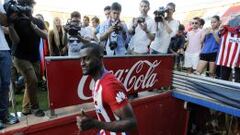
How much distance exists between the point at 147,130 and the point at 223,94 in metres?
1.63

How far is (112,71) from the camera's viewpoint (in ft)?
16.3

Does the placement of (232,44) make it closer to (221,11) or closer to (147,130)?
(147,130)

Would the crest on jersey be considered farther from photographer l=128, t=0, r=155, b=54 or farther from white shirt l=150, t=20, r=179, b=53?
white shirt l=150, t=20, r=179, b=53

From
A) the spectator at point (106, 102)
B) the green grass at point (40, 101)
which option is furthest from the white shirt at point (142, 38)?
the spectator at point (106, 102)

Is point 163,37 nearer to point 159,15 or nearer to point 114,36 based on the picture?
point 159,15

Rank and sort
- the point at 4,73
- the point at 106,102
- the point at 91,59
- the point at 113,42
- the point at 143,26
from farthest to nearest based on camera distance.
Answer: the point at 143,26 → the point at 113,42 → the point at 4,73 → the point at 91,59 → the point at 106,102

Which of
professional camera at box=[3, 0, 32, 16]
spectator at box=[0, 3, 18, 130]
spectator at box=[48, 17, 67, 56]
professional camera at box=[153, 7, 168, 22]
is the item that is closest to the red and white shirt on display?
spectator at box=[0, 3, 18, 130]

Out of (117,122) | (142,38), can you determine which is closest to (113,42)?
(142,38)

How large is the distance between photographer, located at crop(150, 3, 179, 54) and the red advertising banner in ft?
0.82

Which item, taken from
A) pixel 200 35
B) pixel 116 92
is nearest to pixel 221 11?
pixel 200 35

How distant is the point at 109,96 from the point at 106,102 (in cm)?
9

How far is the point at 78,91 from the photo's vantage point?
→ 4.50 m

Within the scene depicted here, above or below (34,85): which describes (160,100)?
below

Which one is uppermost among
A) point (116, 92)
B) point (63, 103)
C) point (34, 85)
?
point (116, 92)
